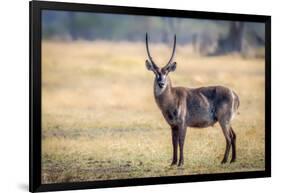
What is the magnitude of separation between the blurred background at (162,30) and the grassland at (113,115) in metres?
0.08

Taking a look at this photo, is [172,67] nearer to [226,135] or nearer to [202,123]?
[202,123]

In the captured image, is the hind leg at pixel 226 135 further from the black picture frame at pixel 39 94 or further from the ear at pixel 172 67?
the ear at pixel 172 67

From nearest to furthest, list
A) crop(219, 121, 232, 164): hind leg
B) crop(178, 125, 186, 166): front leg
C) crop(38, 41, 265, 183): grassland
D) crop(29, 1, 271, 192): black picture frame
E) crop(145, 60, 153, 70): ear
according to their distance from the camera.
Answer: crop(29, 1, 271, 192): black picture frame < crop(38, 41, 265, 183): grassland < crop(145, 60, 153, 70): ear < crop(178, 125, 186, 166): front leg < crop(219, 121, 232, 164): hind leg

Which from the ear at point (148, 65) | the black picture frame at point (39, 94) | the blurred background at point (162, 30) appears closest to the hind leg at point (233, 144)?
the black picture frame at point (39, 94)

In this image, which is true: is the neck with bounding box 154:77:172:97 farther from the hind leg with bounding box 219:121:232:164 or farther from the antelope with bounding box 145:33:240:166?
the hind leg with bounding box 219:121:232:164

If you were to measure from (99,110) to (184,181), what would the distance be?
1.04 m

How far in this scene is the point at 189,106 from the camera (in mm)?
5664

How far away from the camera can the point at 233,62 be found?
5.90 m

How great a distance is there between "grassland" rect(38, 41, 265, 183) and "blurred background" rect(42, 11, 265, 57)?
0.08 metres

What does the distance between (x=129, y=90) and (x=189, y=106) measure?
61cm

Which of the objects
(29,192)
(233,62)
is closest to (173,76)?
(233,62)

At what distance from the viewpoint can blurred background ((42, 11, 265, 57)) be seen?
17.0ft

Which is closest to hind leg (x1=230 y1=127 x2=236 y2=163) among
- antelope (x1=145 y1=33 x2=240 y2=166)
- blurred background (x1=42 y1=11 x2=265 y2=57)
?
antelope (x1=145 y1=33 x2=240 y2=166)

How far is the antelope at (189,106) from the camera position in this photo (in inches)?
218
